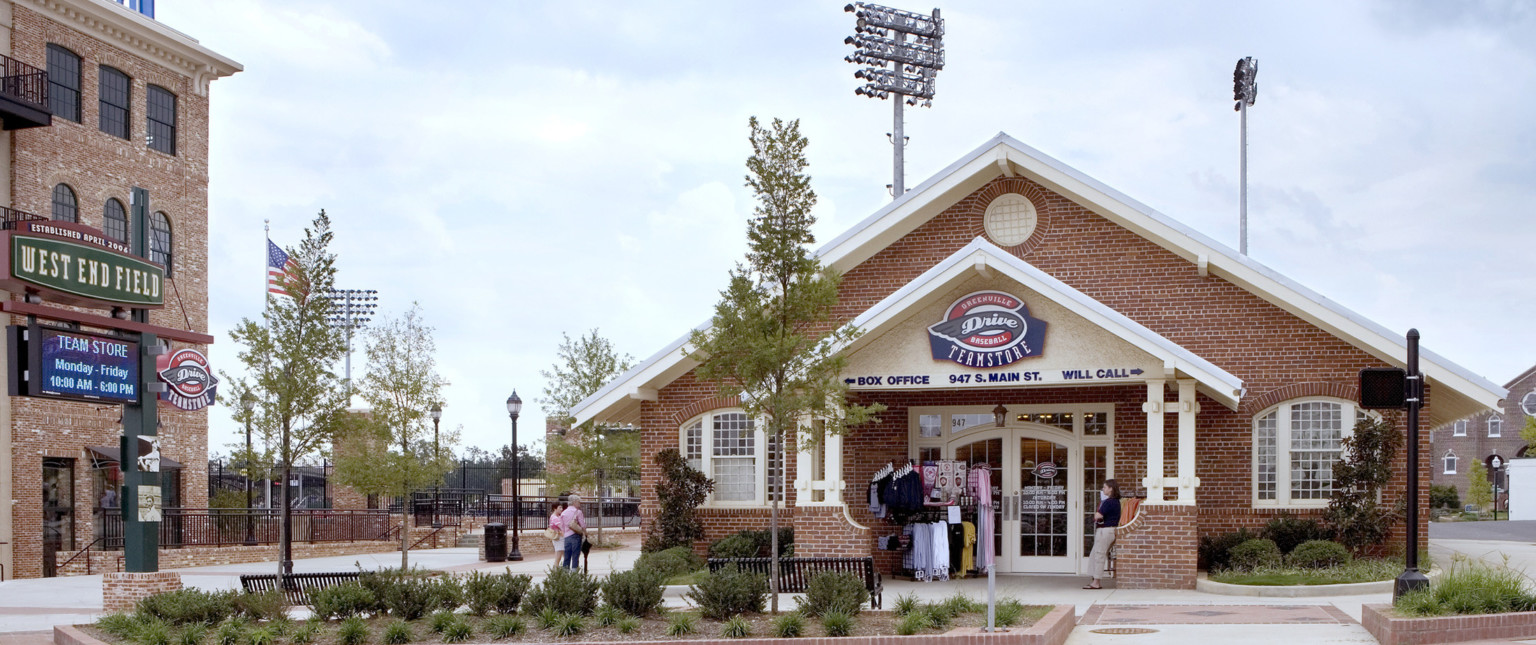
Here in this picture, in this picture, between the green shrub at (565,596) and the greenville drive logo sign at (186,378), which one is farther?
the greenville drive logo sign at (186,378)

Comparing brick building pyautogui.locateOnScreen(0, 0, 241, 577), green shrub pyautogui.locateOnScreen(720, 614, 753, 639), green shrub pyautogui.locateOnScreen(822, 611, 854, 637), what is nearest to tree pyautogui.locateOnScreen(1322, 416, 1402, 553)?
green shrub pyautogui.locateOnScreen(822, 611, 854, 637)

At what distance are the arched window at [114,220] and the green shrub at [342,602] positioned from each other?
18.8 metres

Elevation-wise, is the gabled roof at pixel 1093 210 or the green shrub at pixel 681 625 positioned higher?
the gabled roof at pixel 1093 210

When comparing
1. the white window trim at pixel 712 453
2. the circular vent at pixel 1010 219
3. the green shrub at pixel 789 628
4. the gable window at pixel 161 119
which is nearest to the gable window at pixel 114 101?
the gable window at pixel 161 119

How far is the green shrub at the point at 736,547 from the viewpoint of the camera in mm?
21125

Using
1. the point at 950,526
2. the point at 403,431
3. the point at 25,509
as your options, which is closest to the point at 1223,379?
the point at 950,526

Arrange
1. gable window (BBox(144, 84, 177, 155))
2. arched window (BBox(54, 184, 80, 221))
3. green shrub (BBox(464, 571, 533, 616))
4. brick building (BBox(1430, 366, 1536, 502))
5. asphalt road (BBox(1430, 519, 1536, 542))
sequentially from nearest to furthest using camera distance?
1. green shrub (BBox(464, 571, 533, 616))
2. arched window (BBox(54, 184, 80, 221))
3. gable window (BBox(144, 84, 177, 155))
4. asphalt road (BBox(1430, 519, 1536, 542))
5. brick building (BBox(1430, 366, 1536, 502))

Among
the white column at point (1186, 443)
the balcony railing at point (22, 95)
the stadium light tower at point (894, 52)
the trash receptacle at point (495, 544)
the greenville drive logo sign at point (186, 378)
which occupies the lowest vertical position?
the trash receptacle at point (495, 544)

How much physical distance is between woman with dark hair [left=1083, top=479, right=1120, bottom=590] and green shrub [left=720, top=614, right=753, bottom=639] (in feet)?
23.7

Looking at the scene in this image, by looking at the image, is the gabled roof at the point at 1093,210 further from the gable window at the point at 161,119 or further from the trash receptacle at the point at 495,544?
the gable window at the point at 161,119

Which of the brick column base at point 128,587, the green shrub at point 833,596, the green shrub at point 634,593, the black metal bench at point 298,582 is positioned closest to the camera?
the green shrub at point 833,596

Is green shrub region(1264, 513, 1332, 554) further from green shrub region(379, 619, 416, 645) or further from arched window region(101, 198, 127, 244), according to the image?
arched window region(101, 198, 127, 244)

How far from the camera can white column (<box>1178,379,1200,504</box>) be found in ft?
62.6

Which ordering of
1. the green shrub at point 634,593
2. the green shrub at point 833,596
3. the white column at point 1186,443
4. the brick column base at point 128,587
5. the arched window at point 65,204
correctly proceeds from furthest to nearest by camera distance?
the arched window at point 65,204, the white column at point 1186,443, the brick column base at point 128,587, the green shrub at point 634,593, the green shrub at point 833,596
